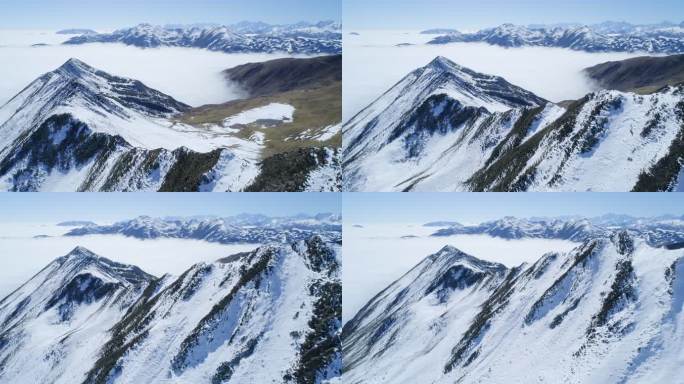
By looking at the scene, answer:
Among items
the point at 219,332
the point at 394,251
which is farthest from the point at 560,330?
the point at 394,251

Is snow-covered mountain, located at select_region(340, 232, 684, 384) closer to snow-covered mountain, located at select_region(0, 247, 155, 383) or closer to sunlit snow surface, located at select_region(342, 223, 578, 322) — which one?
sunlit snow surface, located at select_region(342, 223, 578, 322)

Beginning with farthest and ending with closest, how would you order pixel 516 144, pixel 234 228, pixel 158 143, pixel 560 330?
pixel 158 143
pixel 516 144
pixel 234 228
pixel 560 330

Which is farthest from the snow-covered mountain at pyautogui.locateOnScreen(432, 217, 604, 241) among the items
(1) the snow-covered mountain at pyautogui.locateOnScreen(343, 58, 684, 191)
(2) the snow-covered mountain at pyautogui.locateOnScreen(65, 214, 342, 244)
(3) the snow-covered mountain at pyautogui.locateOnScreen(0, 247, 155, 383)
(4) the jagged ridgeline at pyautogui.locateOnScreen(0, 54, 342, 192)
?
(3) the snow-covered mountain at pyautogui.locateOnScreen(0, 247, 155, 383)

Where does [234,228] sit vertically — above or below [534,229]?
above

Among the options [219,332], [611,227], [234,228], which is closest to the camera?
[219,332]

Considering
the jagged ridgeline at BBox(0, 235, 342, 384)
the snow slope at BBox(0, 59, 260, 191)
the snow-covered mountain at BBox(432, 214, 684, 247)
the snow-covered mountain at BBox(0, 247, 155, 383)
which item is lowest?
the snow-covered mountain at BBox(0, 247, 155, 383)

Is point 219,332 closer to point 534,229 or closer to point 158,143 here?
point 158,143

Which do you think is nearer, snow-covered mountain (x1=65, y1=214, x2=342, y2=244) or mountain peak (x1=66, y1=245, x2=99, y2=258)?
snow-covered mountain (x1=65, y1=214, x2=342, y2=244)
